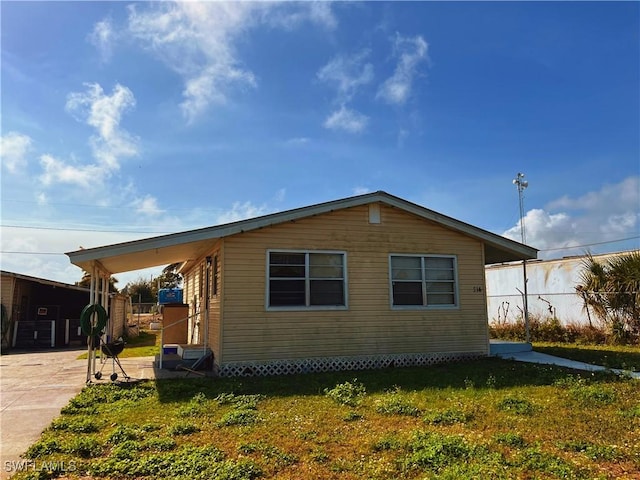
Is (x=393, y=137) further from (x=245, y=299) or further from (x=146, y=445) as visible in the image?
(x=146, y=445)

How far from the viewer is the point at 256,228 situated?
929 cm

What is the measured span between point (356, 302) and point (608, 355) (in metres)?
6.60

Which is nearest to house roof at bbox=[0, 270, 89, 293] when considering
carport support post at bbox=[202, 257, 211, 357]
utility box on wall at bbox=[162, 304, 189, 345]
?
utility box on wall at bbox=[162, 304, 189, 345]

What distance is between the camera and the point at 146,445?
4.75 m

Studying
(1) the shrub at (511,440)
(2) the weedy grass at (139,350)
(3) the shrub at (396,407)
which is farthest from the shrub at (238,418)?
(2) the weedy grass at (139,350)

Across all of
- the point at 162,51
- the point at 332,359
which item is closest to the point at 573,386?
the point at 332,359

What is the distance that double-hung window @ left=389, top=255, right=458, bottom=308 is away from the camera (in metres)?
10.4

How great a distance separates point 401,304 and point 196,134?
691 cm

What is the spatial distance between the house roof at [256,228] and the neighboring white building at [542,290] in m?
5.37

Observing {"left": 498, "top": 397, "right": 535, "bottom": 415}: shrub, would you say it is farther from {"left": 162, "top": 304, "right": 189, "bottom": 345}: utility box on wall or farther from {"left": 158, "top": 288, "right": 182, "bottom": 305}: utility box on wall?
{"left": 158, "top": 288, "right": 182, "bottom": 305}: utility box on wall

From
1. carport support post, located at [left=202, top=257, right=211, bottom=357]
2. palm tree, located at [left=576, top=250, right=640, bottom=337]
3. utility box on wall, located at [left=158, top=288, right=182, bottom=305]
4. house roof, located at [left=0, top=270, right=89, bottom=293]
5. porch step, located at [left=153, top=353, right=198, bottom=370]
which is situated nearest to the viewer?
porch step, located at [left=153, top=353, right=198, bottom=370]

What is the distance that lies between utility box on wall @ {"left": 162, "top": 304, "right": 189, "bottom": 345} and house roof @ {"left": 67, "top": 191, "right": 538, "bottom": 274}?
193 cm

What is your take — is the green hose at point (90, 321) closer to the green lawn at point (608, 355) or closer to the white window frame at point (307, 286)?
the white window frame at point (307, 286)

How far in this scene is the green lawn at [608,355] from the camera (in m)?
9.51
